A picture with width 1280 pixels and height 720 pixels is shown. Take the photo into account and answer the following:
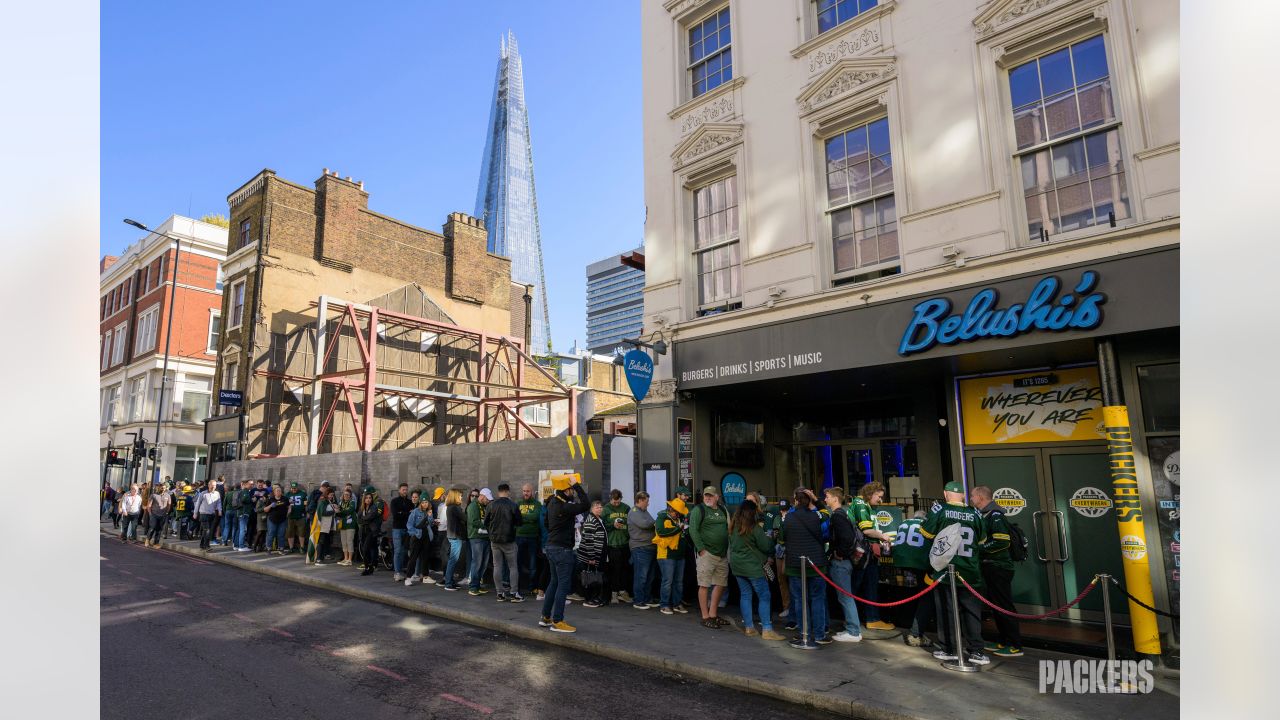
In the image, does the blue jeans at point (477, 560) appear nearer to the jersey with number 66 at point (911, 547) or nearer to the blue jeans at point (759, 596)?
the blue jeans at point (759, 596)

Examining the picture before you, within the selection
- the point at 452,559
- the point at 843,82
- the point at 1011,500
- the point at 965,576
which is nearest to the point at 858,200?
the point at 843,82

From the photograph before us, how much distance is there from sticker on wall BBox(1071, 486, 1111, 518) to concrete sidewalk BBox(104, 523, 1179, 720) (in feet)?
8.62

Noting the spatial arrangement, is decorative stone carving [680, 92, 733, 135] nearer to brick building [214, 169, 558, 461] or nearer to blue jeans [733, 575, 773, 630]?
blue jeans [733, 575, 773, 630]

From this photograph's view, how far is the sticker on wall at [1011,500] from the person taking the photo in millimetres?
10312

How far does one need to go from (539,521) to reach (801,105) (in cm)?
873

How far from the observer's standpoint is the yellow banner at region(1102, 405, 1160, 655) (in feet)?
25.7

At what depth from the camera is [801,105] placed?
40.2 feet

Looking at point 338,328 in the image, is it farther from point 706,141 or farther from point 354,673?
point 354,673

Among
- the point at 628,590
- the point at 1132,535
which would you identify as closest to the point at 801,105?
the point at 1132,535

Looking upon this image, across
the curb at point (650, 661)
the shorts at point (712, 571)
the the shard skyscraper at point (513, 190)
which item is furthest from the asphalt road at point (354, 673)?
the the shard skyscraper at point (513, 190)

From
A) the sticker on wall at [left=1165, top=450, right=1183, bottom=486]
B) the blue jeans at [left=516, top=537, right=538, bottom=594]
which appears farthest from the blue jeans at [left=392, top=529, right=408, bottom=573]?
the sticker on wall at [left=1165, top=450, right=1183, bottom=486]
